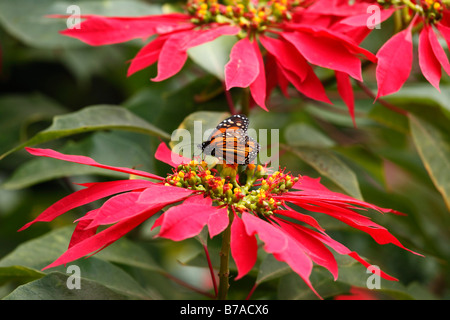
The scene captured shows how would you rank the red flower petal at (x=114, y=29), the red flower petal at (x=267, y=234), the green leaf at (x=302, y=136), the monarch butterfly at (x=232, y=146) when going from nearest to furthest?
the red flower petal at (x=267, y=234) < the monarch butterfly at (x=232, y=146) < the red flower petal at (x=114, y=29) < the green leaf at (x=302, y=136)

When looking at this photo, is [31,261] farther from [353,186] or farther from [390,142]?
[390,142]

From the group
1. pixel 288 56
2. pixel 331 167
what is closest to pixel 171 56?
pixel 288 56

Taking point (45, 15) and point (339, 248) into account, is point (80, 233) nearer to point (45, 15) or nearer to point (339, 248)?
point (339, 248)

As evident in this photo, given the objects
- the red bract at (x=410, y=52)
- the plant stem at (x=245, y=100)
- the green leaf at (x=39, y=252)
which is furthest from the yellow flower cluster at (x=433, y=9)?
the green leaf at (x=39, y=252)

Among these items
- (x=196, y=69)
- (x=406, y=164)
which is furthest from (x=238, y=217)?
(x=196, y=69)

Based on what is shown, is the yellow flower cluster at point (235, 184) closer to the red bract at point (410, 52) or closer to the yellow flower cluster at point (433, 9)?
the red bract at point (410, 52)

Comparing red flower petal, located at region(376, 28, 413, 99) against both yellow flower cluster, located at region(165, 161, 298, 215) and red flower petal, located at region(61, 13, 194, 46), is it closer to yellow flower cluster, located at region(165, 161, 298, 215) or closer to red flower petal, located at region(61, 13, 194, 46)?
yellow flower cluster, located at region(165, 161, 298, 215)
